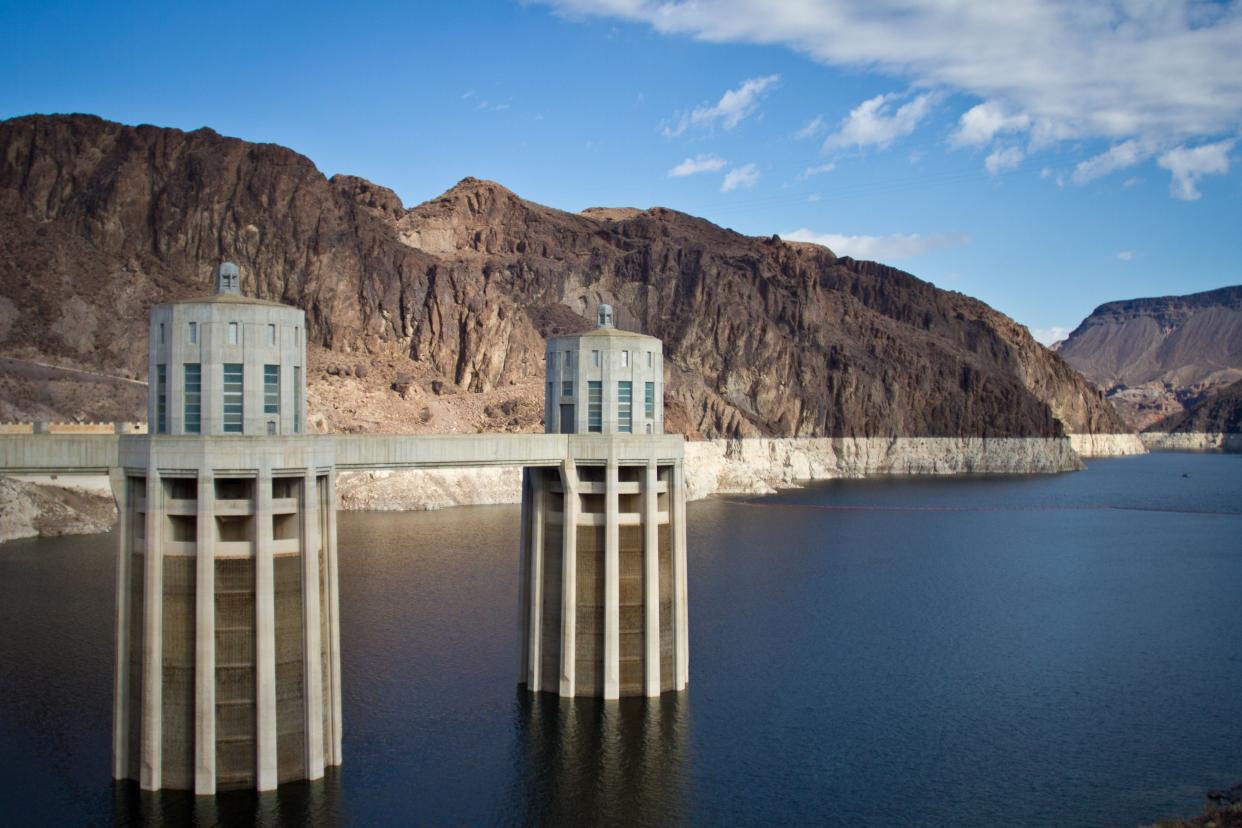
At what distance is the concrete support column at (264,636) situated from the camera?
31906mm

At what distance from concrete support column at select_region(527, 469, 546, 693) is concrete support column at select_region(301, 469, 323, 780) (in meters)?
10.5

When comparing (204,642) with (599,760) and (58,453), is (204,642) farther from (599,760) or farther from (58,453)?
(599,760)

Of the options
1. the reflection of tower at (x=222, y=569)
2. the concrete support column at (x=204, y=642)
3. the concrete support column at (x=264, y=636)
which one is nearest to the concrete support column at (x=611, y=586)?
the reflection of tower at (x=222, y=569)

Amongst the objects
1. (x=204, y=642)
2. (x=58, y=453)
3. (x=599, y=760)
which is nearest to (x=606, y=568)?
(x=599, y=760)

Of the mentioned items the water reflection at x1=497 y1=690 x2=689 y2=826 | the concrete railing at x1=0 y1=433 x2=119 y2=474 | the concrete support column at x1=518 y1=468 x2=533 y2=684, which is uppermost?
the concrete railing at x1=0 y1=433 x2=119 y2=474

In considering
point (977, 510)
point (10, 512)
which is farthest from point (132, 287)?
point (977, 510)

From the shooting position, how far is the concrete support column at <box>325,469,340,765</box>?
110ft

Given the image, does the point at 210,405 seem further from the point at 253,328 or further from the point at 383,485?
the point at 383,485

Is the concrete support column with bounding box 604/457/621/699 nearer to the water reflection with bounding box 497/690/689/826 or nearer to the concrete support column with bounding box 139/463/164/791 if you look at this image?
the water reflection with bounding box 497/690/689/826

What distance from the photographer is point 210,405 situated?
3250cm

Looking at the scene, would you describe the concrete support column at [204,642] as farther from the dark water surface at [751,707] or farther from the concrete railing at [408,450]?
the concrete railing at [408,450]

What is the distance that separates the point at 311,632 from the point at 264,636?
4.26 feet

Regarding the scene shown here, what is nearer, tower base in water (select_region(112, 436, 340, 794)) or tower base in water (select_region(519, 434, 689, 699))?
tower base in water (select_region(112, 436, 340, 794))

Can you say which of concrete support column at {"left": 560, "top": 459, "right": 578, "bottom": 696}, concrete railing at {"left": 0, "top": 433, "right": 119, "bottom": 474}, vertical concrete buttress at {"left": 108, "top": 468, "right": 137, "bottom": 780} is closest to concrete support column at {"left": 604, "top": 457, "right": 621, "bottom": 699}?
concrete support column at {"left": 560, "top": 459, "right": 578, "bottom": 696}
